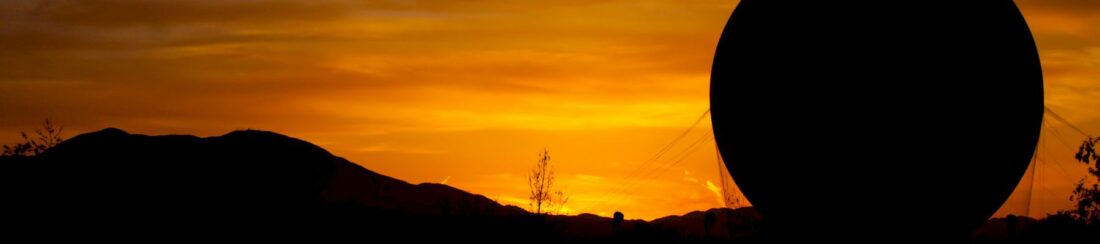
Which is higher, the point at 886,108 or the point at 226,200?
the point at 886,108

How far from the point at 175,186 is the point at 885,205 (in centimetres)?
1196

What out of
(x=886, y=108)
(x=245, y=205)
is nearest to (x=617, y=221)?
(x=245, y=205)

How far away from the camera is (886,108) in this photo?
1501 cm

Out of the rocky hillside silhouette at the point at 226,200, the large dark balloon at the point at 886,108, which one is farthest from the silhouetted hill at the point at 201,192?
the large dark balloon at the point at 886,108

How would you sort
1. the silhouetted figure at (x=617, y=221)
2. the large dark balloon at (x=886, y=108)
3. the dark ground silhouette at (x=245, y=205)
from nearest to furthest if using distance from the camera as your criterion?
1. the large dark balloon at (x=886, y=108)
2. the dark ground silhouette at (x=245, y=205)
3. the silhouetted figure at (x=617, y=221)

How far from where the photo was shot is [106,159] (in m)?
21.3

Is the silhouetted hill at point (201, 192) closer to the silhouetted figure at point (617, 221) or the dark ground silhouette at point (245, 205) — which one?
the dark ground silhouette at point (245, 205)

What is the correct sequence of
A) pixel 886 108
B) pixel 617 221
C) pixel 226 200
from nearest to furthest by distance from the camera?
pixel 886 108, pixel 226 200, pixel 617 221

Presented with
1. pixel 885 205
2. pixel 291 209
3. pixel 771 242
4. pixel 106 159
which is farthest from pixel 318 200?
pixel 885 205

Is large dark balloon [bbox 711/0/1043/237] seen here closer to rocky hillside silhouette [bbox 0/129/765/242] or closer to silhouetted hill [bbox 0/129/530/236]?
rocky hillside silhouette [bbox 0/129/765/242]

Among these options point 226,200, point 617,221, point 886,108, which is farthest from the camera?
point 617,221

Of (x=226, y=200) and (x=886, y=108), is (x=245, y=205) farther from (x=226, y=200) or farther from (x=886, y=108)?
(x=886, y=108)

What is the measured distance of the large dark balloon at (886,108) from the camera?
1498 centimetres

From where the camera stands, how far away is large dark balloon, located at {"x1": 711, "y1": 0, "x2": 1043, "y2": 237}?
49.2 ft
